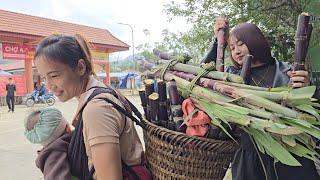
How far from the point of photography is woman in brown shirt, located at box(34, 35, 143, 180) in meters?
1.33

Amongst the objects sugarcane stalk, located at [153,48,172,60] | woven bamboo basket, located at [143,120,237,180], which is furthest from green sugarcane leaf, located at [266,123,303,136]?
sugarcane stalk, located at [153,48,172,60]

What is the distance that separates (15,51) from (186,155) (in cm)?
1833

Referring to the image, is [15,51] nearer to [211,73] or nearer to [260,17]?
[260,17]

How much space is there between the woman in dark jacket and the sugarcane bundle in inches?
6.2

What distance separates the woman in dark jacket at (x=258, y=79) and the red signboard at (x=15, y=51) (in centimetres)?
1769

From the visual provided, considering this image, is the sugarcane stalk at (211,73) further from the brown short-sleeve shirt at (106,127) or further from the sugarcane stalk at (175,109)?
the brown short-sleeve shirt at (106,127)

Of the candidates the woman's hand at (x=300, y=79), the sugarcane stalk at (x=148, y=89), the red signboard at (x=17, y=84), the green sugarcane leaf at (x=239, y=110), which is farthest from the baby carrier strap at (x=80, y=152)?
the red signboard at (x=17, y=84)

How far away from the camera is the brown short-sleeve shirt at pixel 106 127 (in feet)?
4.35

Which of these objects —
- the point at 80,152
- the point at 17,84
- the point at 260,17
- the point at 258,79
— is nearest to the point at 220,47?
the point at 258,79

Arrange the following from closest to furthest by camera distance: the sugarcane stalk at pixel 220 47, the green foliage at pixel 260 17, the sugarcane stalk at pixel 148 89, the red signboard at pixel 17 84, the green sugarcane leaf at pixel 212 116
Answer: the green sugarcane leaf at pixel 212 116, the sugarcane stalk at pixel 148 89, the sugarcane stalk at pixel 220 47, the green foliage at pixel 260 17, the red signboard at pixel 17 84

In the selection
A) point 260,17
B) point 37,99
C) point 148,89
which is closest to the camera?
point 148,89

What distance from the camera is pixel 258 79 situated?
5.70 ft

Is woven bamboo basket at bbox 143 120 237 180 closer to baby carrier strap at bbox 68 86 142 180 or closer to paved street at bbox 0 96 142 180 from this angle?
baby carrier strap at bbox 68 86 142 180

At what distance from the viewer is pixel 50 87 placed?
4.97 ft
